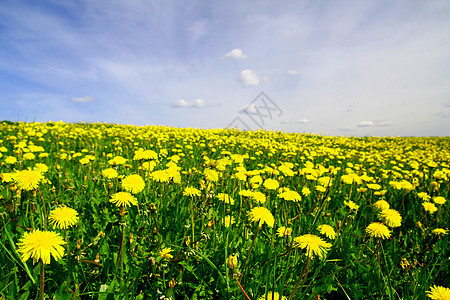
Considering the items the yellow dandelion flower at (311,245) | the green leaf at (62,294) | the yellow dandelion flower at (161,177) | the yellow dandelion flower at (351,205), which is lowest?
the green leaf at (62,294)

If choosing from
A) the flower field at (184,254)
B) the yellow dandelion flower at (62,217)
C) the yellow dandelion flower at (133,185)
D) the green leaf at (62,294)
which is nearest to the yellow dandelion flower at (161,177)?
→ the flower field at (184,254)

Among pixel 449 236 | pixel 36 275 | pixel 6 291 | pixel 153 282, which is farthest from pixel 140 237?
pixel 449 236

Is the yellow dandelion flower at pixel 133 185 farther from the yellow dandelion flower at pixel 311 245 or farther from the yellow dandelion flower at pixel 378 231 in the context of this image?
the yellow dandelion flower at pixel 378 231

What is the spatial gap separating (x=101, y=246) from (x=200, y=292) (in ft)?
2.58

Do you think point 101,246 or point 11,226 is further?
point 11,226

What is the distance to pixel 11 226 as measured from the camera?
175 cm

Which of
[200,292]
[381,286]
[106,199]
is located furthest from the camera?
[106,199]

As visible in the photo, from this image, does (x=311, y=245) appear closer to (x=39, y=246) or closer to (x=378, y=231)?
(x=378, y=231)

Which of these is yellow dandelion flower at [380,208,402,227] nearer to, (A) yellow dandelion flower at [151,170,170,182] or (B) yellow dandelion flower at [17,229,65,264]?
(A) yellow dandelion flower at [151,170,170,182]

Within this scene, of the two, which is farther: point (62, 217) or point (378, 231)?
point (378, 231)

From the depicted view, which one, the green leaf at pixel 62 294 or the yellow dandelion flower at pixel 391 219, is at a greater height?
the yellow dandelion flower at pixel 391 219

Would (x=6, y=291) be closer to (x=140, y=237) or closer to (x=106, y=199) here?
(x=140, y=237)

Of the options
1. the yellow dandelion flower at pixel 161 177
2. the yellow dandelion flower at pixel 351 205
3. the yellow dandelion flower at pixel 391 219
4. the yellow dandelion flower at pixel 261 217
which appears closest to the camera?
the yellow dandelion flower at pixel 261 217

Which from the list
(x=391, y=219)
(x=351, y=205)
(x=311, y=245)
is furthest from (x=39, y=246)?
(x=351, y=205)
